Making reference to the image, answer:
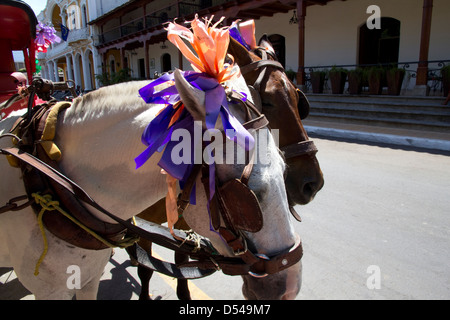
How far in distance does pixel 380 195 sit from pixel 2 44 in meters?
5.18

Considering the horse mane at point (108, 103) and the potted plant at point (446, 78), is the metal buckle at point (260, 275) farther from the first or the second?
the potted plant at point (446, 78)

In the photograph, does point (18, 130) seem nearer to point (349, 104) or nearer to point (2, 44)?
point (2, 44)

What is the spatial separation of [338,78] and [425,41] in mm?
2861

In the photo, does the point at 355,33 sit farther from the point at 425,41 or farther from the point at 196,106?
the point at 196,106

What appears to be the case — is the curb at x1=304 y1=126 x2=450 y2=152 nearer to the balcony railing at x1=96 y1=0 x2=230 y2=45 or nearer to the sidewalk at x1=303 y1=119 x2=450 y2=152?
the sidewalk at x1=303 y1=119 x2=450 y2=152

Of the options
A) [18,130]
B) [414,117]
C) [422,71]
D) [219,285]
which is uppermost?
[422,71]

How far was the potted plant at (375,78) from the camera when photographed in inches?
397

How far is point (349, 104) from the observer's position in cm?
1076

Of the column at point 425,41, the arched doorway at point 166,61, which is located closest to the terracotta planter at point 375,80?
the column at point 425,41

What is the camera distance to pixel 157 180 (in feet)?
4.50

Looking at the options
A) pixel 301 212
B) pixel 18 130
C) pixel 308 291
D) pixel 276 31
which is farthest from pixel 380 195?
pixel 276 31

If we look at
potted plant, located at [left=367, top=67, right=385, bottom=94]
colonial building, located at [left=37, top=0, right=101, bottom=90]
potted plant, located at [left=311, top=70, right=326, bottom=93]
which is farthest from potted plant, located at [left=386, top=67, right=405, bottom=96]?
colonial building, located at [left=37, top=0, right=101, bottom=90]

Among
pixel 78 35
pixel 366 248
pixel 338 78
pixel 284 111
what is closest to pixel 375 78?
pixel 338 78

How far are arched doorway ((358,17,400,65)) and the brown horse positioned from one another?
1118 centimetres
